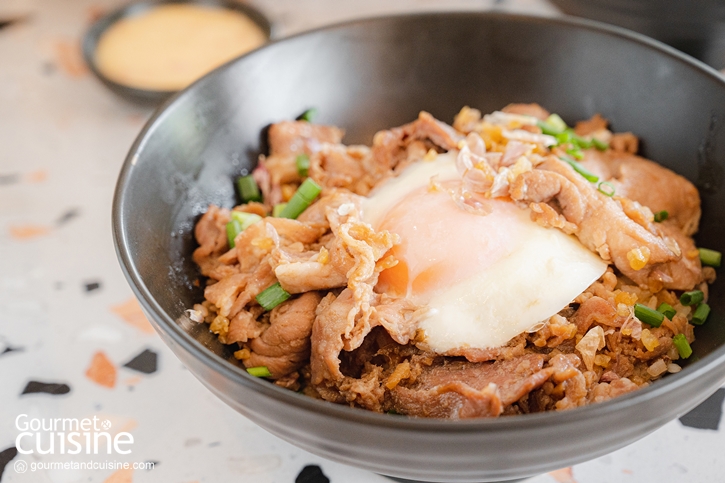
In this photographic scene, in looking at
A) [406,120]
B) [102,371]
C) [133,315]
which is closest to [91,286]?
[133,315]

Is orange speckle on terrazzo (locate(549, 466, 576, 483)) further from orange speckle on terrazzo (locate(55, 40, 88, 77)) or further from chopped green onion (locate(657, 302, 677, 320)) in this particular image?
orange speckle on terrazzo (locate(55, 40, 88, 77))

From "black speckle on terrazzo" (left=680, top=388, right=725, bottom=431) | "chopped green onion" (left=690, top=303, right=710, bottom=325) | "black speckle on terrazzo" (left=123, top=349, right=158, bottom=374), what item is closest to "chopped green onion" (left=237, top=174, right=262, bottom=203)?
"black speckle on terrazzo" (left=123, top=349, right=158, bottom=374)

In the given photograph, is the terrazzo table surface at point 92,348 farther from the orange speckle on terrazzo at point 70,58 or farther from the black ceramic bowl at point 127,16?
the black ceramic bowl at point 127,16

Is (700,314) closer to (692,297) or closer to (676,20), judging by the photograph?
(692,297)

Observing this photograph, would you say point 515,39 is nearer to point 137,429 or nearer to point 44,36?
point 137,429

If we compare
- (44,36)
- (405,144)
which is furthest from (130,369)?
(44,36)
